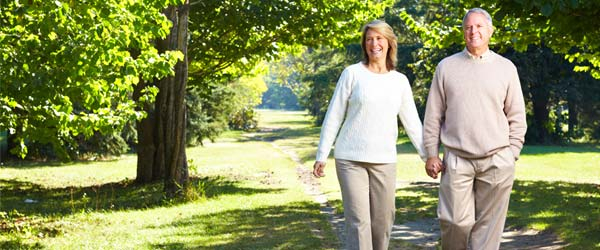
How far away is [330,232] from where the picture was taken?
1170 centimetres

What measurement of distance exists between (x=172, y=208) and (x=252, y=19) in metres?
4.99

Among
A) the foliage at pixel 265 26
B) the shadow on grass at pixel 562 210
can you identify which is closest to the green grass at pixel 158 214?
the shadow on grass at pixel 562 210

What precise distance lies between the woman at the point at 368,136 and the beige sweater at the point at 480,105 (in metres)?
0.46

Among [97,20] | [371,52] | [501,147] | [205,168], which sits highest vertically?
[97,20]

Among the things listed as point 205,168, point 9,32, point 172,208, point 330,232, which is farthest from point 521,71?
point 9,32

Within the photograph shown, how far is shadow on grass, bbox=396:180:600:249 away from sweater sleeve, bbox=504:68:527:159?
15.8ft

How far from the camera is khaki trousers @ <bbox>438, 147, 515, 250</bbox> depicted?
5887 mm

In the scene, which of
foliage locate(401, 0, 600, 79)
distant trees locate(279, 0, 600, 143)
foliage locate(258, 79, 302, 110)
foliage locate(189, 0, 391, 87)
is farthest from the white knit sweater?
foliage locate(258, 79, 302, 110)

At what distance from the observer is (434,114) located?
6.07 metres

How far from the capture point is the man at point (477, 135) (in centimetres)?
587

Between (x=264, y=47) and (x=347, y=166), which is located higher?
(x=264, y=47)

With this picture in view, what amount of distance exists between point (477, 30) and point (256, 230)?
6939mm

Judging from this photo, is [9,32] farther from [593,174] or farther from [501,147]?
[593,174]

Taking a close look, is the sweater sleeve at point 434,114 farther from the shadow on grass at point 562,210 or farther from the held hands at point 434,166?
the shadow on grass at point 562,210
